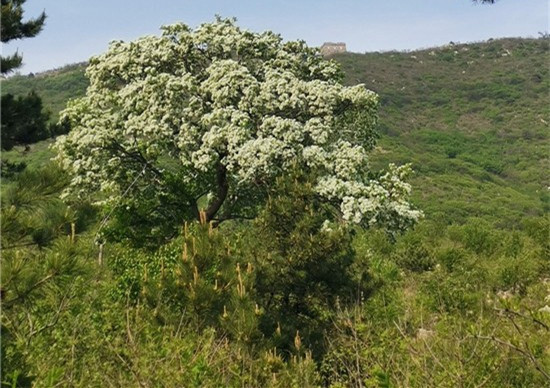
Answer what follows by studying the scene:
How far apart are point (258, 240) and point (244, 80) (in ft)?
16.8

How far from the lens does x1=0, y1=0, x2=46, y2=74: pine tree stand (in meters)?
23.4

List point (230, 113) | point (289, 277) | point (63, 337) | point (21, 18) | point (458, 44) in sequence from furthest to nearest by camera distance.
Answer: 1. point (458, 44)
2. point (21, 18)
3. point (230, 113)
4. point (289, 277)
5. point (63, 337)

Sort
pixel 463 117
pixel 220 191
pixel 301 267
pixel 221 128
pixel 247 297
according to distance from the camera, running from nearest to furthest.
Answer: pixel 247 297 → pixel 301 267 → pixel 221 128 → pixel 220 191 → pixel 463 117

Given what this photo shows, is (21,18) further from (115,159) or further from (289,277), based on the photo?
(289,277)

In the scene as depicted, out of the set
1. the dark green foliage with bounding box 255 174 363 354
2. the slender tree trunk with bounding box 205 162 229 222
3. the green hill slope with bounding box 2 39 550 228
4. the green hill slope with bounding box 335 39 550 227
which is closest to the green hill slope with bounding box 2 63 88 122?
the green hill slope with bounding box 2 39 550 228

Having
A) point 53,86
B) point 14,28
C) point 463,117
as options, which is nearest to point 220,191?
point 14,28

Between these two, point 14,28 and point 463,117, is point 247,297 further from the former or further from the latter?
point 463,117

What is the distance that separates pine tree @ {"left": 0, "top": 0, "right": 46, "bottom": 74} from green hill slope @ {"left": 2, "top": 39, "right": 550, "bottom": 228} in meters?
48.2

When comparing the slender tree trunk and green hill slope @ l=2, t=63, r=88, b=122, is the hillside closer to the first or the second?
the slender tree trunk

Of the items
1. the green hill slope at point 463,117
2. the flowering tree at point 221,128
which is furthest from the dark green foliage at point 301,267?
A: the green hill slope at point 463,117

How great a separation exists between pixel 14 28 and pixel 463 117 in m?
121

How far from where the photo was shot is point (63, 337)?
8906 mm

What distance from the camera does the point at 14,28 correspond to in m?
24.7

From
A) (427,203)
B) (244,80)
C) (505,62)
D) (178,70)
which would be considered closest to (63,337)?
(244,80)
